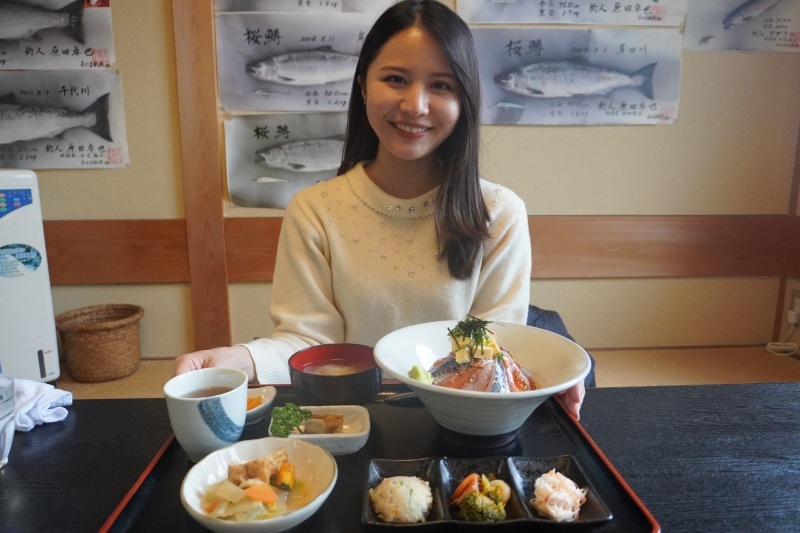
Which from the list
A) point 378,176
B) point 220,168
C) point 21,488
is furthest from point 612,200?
point 21,488

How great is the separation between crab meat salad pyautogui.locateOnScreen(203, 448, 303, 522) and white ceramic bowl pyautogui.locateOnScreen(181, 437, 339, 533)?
12 mm

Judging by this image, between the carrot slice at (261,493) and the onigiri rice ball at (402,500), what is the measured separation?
121 millimetres

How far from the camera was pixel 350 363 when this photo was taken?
3.42 ft

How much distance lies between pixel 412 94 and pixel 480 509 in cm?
89

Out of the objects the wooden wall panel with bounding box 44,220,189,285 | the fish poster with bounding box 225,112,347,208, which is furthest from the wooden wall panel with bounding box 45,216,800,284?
the fish poster with bounding box 225,112,347,208

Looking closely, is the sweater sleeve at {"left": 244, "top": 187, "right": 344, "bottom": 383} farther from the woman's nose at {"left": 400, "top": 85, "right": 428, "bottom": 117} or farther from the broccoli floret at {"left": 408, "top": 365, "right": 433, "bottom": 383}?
the broccoli floret at {"left": 408, "top": 365, "right": 433, "bottom": 383}

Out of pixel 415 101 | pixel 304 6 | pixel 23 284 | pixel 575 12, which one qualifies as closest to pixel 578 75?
pixel 575 12

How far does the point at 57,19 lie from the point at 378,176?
1.97 metres

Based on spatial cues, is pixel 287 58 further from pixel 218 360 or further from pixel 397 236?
pixel 218 360

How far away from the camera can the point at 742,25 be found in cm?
259

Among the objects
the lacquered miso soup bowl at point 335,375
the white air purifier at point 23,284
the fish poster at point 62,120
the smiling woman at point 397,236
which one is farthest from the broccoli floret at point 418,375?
the fish poster at point 62,120

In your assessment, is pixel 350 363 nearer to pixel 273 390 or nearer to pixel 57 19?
pixel 273 390

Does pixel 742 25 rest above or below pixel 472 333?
above

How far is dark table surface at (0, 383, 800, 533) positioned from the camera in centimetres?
69
